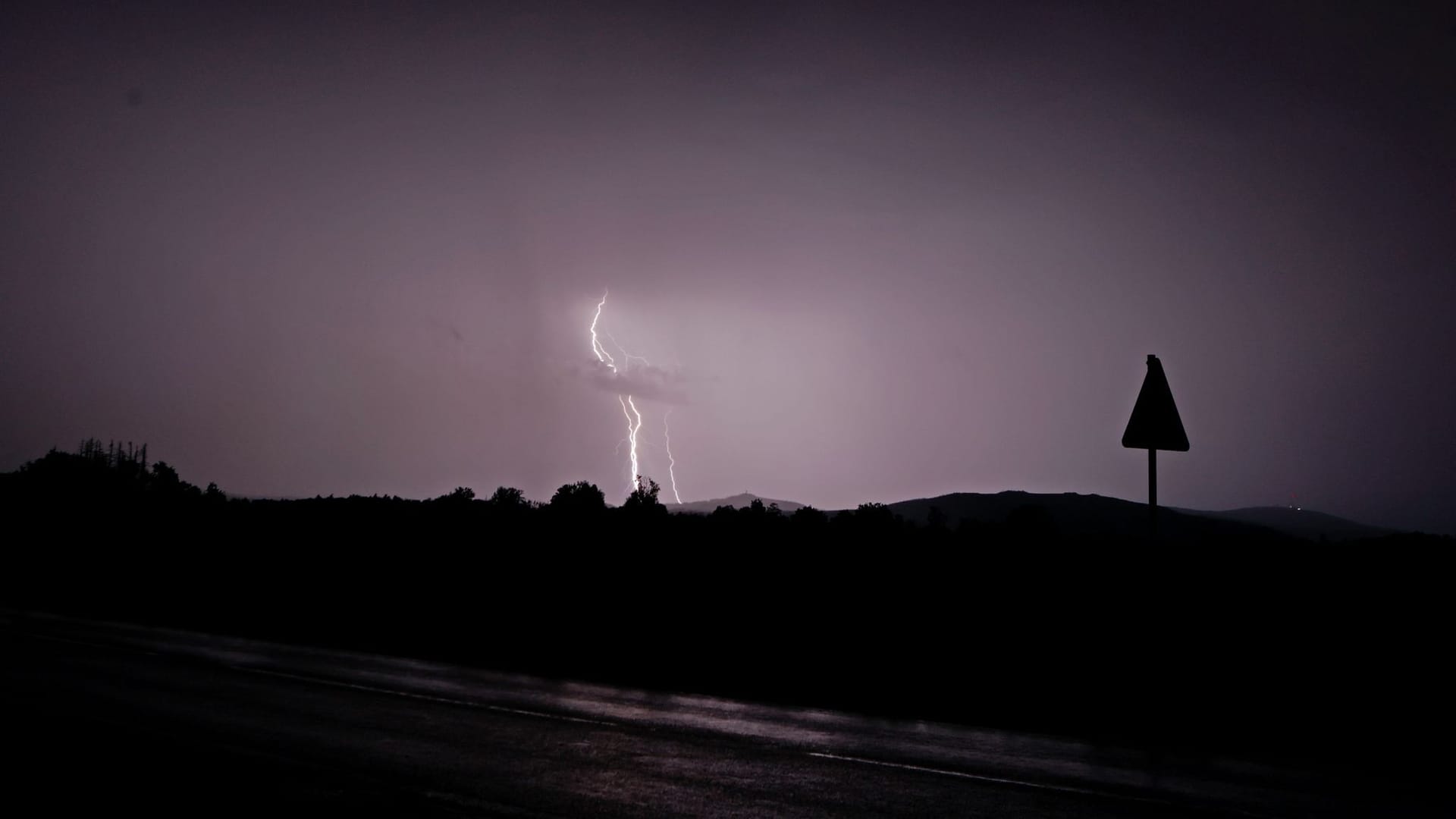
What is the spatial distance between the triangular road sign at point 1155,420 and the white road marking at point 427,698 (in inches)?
295

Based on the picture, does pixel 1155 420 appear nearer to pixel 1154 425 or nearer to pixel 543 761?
pixel 1154 425

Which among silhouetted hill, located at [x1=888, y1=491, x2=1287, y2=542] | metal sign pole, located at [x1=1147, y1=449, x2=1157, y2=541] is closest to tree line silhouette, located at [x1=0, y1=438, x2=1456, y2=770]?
metal sign pole, located at [x1=1147, y1=449, x2=1157, y2=541]

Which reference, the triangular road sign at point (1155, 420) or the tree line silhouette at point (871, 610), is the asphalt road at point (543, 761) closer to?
the tree line silhouette at point (871, 610)

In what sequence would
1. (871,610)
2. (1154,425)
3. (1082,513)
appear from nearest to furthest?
(1154,425)
(871,610)
(1082,513)

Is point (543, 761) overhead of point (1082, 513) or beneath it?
beneath

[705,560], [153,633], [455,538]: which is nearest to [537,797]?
[153,633]

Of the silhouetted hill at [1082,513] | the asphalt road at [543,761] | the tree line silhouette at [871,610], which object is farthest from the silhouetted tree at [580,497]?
the silhouetted hill at [1082,513]

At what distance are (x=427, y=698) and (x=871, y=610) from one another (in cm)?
851

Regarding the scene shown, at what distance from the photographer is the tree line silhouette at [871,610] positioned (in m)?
11.4

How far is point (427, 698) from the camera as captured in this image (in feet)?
35.3

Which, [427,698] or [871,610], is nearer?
[427,698]

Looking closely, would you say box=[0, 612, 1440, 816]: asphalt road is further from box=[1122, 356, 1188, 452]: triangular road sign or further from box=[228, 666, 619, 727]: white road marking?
box=[1122, 356, 1188, 452]: triangular road sign

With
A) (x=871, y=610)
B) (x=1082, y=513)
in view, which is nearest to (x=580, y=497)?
(x=871, y=610)

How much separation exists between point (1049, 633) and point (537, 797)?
33.0ft
